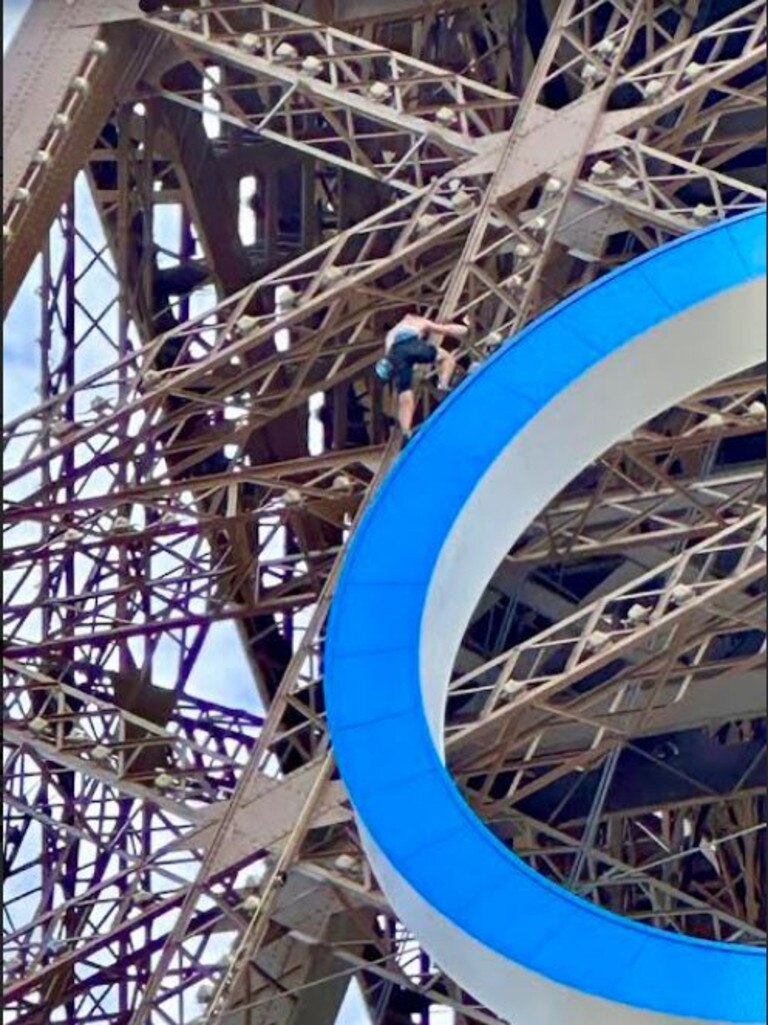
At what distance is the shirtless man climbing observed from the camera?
25000 millimetres

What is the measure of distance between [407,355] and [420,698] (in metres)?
2.74

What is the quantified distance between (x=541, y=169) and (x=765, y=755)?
5.67 meters

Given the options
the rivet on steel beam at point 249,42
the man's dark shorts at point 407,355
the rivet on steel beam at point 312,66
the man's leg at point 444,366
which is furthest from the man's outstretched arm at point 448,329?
the rivet on steel beam at point 249,42

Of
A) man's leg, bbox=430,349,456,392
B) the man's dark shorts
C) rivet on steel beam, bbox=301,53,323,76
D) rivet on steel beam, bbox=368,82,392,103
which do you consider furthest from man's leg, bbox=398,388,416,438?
rivet on steel beam, bbox=301,53,323,76

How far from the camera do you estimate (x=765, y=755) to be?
3056cm

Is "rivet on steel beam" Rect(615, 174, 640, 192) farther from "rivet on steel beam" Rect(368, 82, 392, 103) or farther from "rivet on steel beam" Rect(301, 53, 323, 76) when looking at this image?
"rivet on steel beam" Rect(301, 53, 323, 76)

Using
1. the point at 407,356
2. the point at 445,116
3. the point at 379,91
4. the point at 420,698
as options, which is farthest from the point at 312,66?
the point at 420,698

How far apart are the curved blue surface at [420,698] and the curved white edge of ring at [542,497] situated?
89 mm

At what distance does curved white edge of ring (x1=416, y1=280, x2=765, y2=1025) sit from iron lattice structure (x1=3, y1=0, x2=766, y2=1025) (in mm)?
1853

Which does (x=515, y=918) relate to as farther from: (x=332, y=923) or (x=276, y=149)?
(x=276, y=149)

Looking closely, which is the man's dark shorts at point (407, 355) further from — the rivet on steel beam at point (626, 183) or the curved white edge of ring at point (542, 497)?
the rivet on steel beam at point (626, 183)

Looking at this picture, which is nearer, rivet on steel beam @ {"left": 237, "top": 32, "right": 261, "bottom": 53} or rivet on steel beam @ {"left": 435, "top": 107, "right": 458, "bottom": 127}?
rivet on steel beam @ {"left": 435, "top": 107, "right": 458, "bottom": 127}

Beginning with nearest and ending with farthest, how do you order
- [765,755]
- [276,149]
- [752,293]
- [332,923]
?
1. [752,293]
2. [332,923]
3. [765,755]
4. [276,149]

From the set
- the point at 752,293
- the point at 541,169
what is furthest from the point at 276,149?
the point at 752,293
